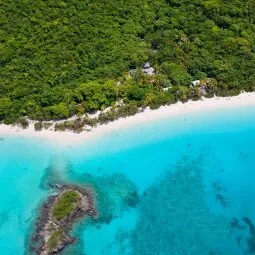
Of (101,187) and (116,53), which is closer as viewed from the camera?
(101,187)

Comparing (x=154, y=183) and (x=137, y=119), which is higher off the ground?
(x=137, y=119)

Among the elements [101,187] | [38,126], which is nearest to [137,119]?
[101,187]

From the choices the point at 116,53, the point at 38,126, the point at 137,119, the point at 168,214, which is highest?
the point at 116,53

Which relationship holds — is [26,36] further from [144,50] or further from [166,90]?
[166,90]

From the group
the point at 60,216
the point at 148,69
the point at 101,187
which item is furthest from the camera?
the point at 148,69

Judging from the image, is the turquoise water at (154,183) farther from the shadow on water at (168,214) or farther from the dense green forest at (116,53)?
the dense green forest at (116,53)

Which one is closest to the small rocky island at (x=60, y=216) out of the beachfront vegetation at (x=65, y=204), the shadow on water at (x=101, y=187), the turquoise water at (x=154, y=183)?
the beachfront vegetation at (x=65, y=204)

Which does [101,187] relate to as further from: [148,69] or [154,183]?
[148,69]
